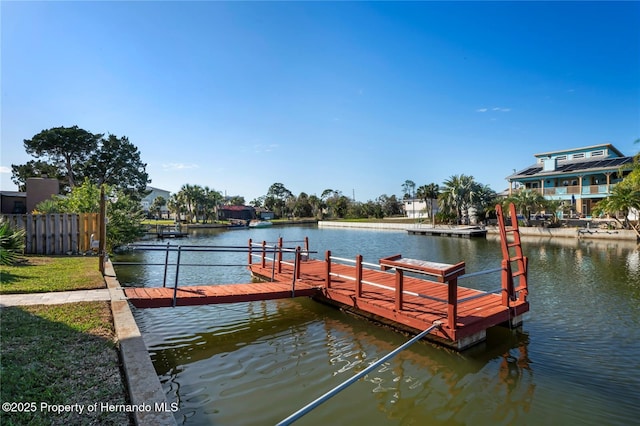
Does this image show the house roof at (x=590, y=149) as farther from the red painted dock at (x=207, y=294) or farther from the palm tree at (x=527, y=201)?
the red painted dock at (x=207, y=294)

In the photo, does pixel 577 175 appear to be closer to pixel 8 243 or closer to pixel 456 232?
pixel 456 232

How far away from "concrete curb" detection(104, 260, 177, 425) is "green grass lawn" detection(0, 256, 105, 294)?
3192 mm

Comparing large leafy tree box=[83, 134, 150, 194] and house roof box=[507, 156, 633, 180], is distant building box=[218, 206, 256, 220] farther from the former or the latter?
house roof box=[507, 156, 633, 180]

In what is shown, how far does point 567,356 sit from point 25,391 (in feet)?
28.5

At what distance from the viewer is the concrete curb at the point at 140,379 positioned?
11.6 ft

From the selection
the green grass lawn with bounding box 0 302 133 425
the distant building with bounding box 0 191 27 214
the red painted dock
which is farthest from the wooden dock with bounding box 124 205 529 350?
the distant building with bounding box 0 191 27 214

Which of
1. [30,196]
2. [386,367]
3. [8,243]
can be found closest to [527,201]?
[386,367]

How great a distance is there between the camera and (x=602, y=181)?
42219mm

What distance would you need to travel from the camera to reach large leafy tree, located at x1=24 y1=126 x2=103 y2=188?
45156 millimetres

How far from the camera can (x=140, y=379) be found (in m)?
4.20

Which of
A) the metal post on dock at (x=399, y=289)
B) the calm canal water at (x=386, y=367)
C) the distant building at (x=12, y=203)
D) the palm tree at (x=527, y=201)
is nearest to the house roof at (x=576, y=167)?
the palm tree at (x=527, y=201)

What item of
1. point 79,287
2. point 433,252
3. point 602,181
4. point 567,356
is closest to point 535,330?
point 567,356

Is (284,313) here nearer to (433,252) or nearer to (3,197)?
(433,252)

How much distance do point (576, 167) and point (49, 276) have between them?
51.2m
